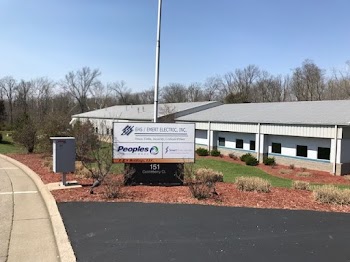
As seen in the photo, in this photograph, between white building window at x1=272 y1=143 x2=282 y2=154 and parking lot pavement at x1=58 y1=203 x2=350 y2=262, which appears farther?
white building window at x1=272 y1=143 x2=282 y2=154

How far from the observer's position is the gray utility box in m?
9.82

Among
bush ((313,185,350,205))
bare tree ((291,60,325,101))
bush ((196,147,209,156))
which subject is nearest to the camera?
bush ((313,185,350,205))

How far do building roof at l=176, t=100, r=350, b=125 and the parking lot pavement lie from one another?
67.2 ft

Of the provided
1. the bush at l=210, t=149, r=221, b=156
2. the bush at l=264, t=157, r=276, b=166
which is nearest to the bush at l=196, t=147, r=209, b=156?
the bush at l=210, t=149, r=221, b=156

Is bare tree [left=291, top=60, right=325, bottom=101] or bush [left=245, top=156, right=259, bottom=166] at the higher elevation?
bare tree [left=291, top=60, right=325, bottom=101]

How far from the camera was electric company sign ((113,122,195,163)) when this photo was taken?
10.8m

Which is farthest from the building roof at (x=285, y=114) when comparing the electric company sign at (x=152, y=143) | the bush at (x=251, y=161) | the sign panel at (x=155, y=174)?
the sign panel at (x=155, y=174)

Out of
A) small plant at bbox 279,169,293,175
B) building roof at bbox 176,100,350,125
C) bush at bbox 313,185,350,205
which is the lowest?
small plant at bbox 279,169,293,175

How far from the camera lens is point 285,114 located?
32.2 m

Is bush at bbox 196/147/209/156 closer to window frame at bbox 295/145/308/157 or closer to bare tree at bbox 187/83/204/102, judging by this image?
window frame at bbox 295/145/308/157

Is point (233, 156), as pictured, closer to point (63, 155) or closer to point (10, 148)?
point (10, 148)

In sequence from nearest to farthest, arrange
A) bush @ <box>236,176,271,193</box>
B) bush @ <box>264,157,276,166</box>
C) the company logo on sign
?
1. bush @ <box>236,176,271,193</box>
2. the company logo on sign
3. bush @ <box>264,157,276,166</box>

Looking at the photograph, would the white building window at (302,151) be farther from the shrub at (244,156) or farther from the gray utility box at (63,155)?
the gray utility box at (63,155)

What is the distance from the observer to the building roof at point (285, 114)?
27281mm
